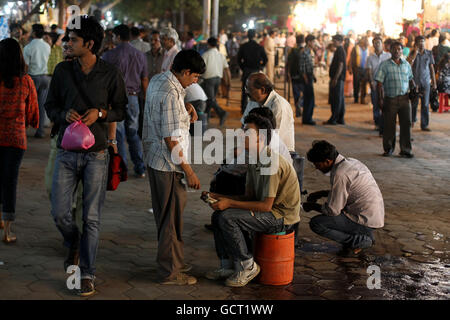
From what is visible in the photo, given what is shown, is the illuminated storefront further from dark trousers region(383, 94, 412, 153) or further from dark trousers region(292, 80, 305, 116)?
dark trousers region(383, 94, 412, 153)

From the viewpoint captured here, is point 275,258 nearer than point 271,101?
Yes

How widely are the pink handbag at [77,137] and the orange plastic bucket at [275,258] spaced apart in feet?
5.14

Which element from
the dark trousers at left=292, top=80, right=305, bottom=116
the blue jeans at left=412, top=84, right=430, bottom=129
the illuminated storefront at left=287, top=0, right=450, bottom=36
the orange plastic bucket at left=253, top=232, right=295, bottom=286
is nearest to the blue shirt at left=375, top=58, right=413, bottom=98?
the blue jeans at left=412, top=84, right=430, bottom=129

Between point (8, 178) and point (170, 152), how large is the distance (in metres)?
1.92

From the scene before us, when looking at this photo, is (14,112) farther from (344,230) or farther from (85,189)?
(344,230)

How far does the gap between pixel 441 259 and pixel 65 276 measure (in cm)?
336

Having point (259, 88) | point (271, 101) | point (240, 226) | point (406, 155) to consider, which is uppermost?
point (259, 88)

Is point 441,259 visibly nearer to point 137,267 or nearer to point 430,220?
point 430,220

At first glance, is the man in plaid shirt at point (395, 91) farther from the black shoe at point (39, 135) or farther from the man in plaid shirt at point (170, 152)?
Result: the man in plaid shirt at point (170, 152)

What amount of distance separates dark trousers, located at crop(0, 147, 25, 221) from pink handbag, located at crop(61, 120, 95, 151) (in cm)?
154

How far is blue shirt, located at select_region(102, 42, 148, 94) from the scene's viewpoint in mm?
9289

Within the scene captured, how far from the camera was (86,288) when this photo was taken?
17.1ft

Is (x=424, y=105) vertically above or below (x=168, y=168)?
above

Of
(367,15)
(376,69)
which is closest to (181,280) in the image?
(376,69)
